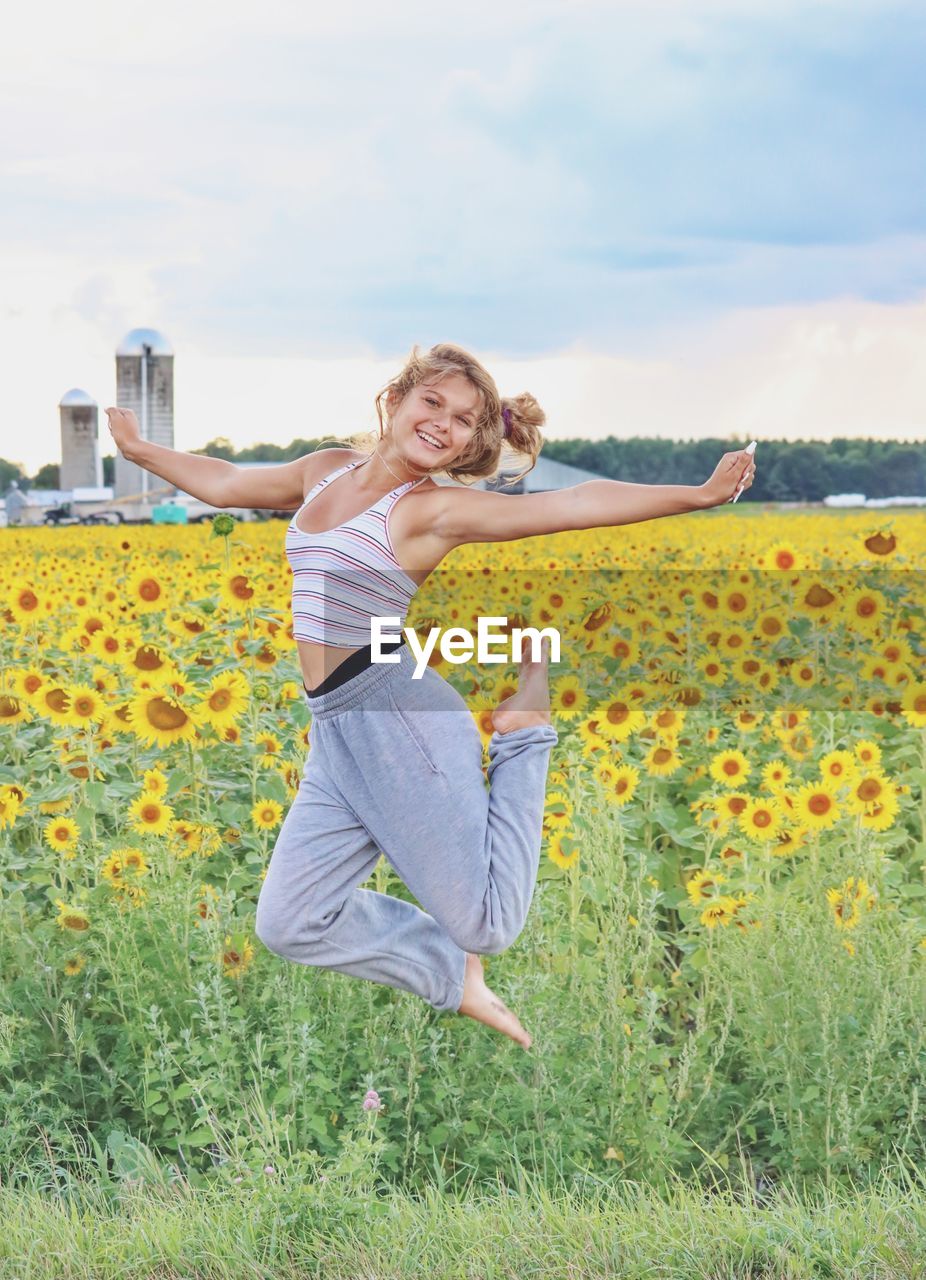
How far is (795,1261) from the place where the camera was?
120 inches

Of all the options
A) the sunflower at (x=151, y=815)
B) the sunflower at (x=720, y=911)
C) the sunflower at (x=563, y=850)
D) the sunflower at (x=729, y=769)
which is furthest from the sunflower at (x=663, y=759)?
the sunflower at (x=151, y=815)

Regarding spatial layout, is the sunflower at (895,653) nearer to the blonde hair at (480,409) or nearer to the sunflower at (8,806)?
the blonde hair at (480,409)

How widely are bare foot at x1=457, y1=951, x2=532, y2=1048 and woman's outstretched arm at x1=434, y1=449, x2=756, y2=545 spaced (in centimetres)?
104

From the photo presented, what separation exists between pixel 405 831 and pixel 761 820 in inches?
52.6

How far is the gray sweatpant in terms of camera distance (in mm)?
3252

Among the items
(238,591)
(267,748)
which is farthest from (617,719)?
(238,591)

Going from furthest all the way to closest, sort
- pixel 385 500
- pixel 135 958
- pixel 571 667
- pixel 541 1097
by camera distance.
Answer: pixel 571 667 → pixel 135 958 → pixel 541 1097 → pixel 385 500

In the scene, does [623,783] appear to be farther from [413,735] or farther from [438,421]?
[438,421]

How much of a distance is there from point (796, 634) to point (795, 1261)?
3954 mm

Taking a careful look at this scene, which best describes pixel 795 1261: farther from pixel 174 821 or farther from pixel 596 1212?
pixel 174 821

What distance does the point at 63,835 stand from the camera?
4262mm

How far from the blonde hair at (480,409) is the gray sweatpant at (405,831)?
49 cm

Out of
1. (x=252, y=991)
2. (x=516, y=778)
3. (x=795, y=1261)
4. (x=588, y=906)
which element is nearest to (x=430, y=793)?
(x=516, y=778)

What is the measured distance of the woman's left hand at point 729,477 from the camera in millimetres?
3023
